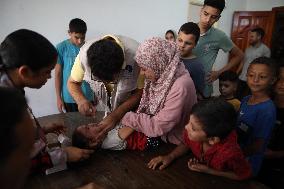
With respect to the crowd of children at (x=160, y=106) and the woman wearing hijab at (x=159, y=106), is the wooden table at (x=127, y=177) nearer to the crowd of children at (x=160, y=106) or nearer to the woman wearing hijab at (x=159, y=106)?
the crowd of children at (x=160, y=106)

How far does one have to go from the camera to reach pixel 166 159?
60.3 inches

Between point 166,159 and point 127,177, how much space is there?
0.28 m

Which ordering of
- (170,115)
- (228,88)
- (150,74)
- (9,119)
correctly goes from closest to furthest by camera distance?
(9,119), (170,115), (150,74), (228,88)

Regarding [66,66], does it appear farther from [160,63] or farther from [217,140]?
[217,140]

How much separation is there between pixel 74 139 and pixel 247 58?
14.5 ft

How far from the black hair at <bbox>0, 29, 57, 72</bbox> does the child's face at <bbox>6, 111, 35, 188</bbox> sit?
2.35 feet

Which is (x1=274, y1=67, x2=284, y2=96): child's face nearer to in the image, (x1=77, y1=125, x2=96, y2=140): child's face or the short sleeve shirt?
the short sleeve shirt

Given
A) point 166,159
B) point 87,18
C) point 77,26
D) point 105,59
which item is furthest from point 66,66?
point 166,159

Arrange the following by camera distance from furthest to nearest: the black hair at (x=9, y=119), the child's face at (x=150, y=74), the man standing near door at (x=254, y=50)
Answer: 1. the man standing near door at (x=254, y=50)
2. the child's face at (x=150, y=74)
3. the black hair at (x=9, y=119)

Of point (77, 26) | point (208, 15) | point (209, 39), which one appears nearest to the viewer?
point (208, 15)

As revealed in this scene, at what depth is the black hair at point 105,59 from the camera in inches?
60.7

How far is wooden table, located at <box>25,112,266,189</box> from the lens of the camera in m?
1.32

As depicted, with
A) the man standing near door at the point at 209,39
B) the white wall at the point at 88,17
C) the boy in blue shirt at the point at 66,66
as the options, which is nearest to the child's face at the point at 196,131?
the man standing near door at the point at 209,39

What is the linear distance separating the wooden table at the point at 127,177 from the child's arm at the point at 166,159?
0.03m
